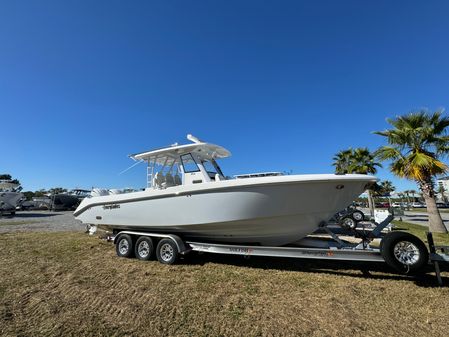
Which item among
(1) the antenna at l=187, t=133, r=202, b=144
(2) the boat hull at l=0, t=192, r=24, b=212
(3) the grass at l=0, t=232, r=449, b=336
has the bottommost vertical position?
(3) the grass at l=0, t=232, r=449, b=336

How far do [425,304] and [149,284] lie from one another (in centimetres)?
454

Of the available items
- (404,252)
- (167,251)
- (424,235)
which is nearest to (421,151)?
(424,235)

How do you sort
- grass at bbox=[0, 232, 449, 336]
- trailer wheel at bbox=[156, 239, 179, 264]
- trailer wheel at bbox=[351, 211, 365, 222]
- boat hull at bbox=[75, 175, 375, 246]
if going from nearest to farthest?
grass at bbox=[0, 232, 449, 336]
boat hull at bbox=[75, 175, 375, 246]
trailer wheel at bbox=[156, 239, 179, 264]
trailer wheel at bbox=[351, 211, 365, 222]

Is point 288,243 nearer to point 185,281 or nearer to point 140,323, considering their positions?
point 185,281

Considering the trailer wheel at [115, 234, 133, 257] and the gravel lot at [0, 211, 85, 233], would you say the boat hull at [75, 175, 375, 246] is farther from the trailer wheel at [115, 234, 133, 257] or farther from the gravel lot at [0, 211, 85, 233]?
the gravel lot at [0, 211, 85, 233]

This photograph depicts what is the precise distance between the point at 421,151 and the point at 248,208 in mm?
10723

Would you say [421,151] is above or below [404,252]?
above

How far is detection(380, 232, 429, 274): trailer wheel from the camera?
14.0ft

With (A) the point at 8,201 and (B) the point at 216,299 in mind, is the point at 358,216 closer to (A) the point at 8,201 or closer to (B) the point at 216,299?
(B) the point at 216,299

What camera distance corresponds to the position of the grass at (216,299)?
3.22m

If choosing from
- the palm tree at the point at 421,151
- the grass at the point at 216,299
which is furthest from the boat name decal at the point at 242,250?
the palm tree at the point at 421,151

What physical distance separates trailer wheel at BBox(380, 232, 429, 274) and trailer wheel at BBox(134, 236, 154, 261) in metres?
5.13

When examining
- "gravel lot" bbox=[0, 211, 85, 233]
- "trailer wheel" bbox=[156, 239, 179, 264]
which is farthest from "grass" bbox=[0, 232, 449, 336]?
"gravel lot" bbox=[0, 211, 85, 233]

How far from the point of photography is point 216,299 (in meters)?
4.12
